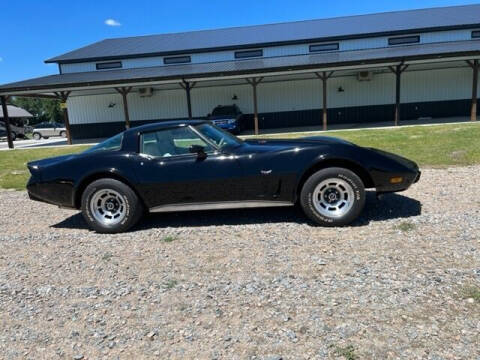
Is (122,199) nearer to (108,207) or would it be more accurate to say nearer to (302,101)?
(108,207)

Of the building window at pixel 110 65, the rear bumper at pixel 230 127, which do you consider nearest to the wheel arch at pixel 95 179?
the rear bumper at pixel 230 127

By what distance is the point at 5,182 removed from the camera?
351 inches

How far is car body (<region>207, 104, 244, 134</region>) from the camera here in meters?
17.6

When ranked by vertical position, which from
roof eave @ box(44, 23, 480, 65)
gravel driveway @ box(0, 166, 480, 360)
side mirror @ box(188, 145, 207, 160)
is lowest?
gravel driveway @ box(0, 166, 480, 360)

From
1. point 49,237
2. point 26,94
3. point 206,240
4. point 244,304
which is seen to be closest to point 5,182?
point 49,237

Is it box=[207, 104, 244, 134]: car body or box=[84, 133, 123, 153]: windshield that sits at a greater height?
box=[207, 104, 244, 134]: car body

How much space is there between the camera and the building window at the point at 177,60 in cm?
2441

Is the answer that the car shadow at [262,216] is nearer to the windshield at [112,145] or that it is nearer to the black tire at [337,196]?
the black tire at [337,196]

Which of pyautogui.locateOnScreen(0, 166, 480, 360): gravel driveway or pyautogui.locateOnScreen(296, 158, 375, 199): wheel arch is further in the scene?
pyautogui.locateOnScreen(296, 158, 375, 199): wheel arch

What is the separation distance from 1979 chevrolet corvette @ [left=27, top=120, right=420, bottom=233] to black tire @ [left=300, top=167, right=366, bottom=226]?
0.01m

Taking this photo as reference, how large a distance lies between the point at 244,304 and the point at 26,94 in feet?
64.7

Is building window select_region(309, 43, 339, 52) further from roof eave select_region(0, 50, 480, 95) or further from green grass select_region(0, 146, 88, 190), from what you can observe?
green grass select_region(0, 146, 88, 190)

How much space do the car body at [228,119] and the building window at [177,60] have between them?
670 cm

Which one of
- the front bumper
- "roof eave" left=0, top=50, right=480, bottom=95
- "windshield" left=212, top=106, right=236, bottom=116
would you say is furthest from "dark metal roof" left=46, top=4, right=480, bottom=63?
the front bumper
